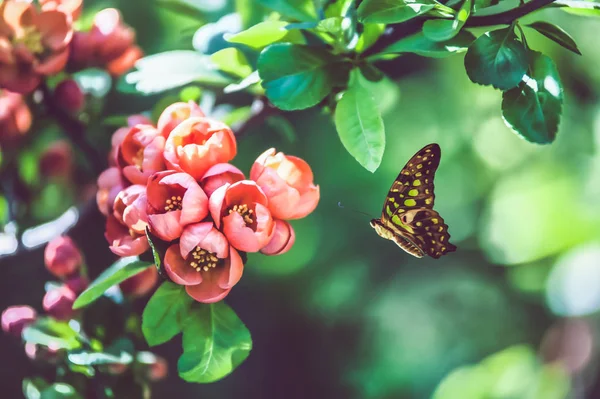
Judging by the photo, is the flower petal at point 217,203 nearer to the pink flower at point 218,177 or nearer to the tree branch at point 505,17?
the pink flower at point 218,177

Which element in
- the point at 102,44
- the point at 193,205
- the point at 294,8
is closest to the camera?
the point at 193,205

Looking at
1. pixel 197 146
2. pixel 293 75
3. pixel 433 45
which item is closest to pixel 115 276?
pixel 197 146

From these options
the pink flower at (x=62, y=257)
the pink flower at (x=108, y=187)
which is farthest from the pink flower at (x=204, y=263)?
the pink flower at (x=62, y=257)

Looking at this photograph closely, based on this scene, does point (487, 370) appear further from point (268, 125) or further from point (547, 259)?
point (268, 125)

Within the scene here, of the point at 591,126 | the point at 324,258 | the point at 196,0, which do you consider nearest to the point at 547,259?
the point at 591,126

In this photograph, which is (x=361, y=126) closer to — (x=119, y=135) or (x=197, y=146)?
(x=197, y=146)
